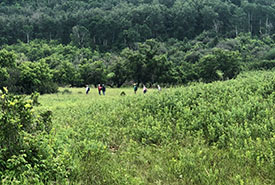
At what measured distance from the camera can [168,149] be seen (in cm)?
523

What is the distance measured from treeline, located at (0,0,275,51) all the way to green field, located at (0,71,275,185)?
68056mm

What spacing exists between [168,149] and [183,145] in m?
0.48

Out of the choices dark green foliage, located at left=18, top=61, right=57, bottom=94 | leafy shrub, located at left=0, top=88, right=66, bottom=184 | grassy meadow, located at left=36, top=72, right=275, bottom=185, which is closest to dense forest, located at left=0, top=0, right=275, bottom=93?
dark green foliage, located at left=18, top=61, right=57, bottom=94

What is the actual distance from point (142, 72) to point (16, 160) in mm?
33644

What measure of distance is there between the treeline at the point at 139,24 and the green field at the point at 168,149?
68.1 metres

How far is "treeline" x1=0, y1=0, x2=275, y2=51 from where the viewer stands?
76.8 m

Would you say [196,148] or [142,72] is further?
[142,72]

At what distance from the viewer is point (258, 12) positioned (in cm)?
8731

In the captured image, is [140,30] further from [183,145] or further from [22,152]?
[22,152]

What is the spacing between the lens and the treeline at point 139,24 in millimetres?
76812

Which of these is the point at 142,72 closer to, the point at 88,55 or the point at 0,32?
the point at 88,55

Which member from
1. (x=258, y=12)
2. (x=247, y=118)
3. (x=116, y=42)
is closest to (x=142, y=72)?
(x=247, y=118)

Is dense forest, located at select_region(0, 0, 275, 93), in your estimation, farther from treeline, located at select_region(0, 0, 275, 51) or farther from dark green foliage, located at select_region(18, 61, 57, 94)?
dark green foliage, located at select_region(18, 61, 57, 94)

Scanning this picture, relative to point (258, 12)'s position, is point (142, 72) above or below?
below
